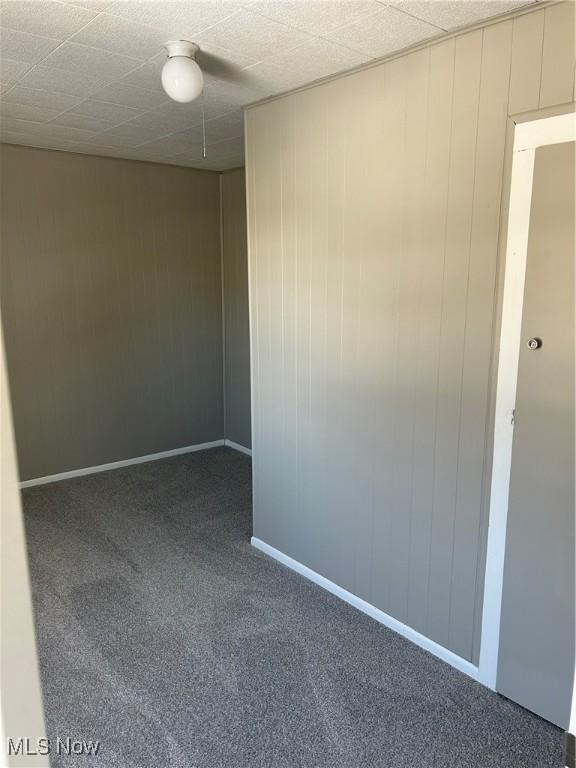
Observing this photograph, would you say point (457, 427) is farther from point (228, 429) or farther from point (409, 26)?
point (228, 429)

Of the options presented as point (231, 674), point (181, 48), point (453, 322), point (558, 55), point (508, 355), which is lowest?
point (231, 674)

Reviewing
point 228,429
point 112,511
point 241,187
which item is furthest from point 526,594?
point 241,187

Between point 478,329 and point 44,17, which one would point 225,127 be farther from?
point 478,329

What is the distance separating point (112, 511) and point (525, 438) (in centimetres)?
282

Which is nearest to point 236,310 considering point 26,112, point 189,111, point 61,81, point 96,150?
point 96,150

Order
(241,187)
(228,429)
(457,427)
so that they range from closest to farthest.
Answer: (457,427)
(241,187)
(228,429)

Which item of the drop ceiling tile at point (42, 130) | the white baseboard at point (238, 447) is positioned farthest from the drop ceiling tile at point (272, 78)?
the white baseboard at point (238, 447)

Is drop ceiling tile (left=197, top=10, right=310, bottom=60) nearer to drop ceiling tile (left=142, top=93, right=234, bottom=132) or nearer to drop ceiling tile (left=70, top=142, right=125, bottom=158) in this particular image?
drop ceiling tile (left=142, top=93, right=234, bottom=132)

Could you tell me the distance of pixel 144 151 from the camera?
13.1 ft

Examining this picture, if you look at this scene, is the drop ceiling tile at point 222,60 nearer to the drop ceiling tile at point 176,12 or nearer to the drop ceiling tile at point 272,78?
the drop ceiling tile at point 272,78

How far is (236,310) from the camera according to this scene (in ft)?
15.9

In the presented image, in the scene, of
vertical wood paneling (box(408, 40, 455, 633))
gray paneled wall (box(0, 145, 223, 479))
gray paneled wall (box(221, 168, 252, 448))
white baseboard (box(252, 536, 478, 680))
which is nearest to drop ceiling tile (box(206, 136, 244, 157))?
gray paneled wall (box(221, 168, 252, 448))

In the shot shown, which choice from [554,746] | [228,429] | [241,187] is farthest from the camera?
[228,429]

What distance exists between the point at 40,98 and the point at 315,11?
1.66 metres
